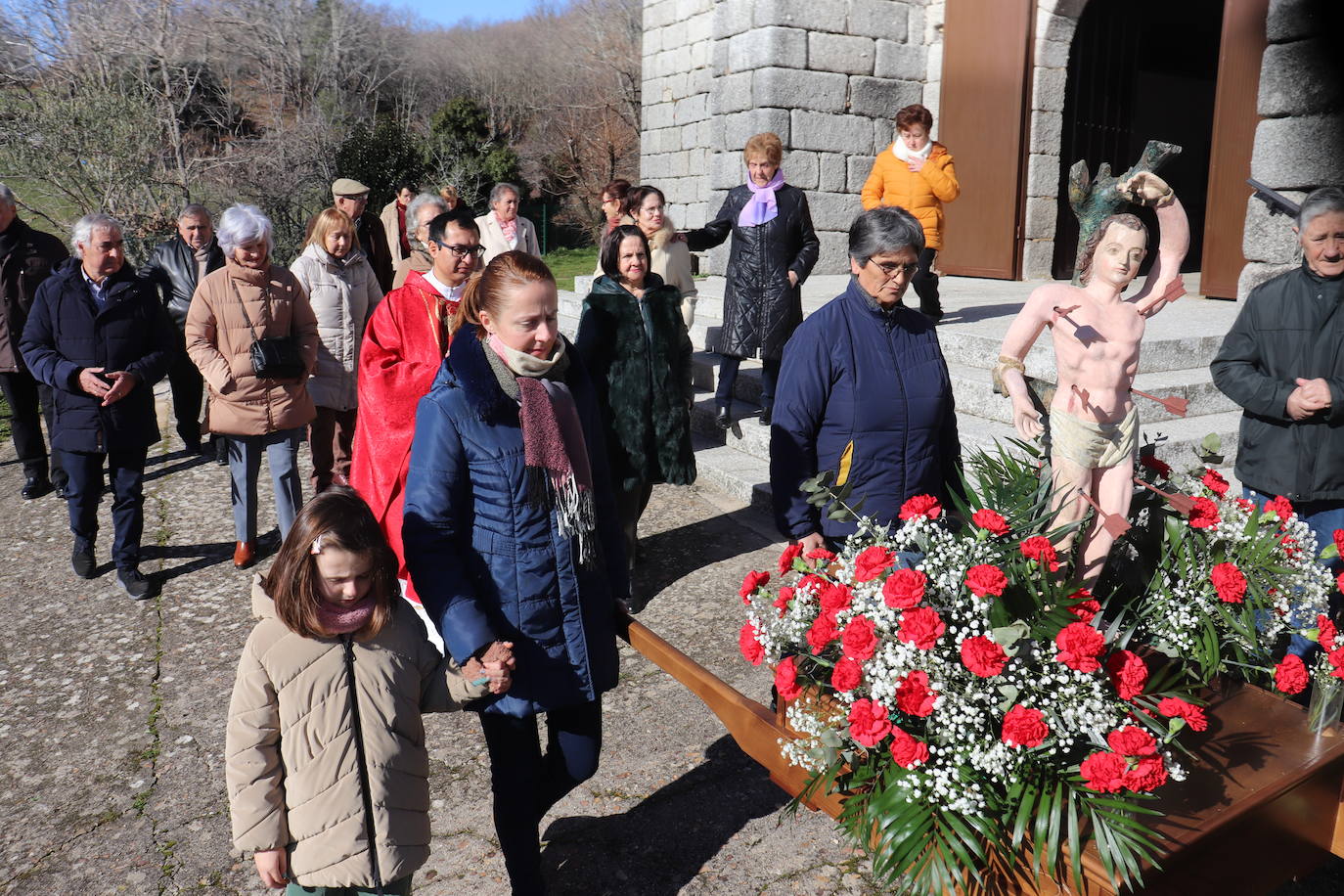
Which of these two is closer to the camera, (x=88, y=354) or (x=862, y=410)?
(x=862, y=410)

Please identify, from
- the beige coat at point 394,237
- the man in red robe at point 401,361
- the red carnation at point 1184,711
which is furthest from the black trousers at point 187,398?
the red carnation at point 1184,711

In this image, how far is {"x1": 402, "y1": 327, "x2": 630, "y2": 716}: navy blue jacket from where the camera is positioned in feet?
7.84

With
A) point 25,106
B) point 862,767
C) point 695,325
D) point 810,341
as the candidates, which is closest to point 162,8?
point 25,106

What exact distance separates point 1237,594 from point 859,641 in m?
0.88

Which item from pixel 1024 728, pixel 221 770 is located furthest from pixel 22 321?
pixel 1024 728

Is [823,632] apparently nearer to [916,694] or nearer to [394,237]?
[916,694]

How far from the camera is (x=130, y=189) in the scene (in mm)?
12273

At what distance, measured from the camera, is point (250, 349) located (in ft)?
16.6

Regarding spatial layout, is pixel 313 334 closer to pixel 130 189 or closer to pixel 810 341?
pixel 810 341

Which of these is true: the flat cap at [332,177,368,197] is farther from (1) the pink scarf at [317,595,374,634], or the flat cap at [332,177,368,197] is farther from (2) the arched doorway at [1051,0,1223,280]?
(2) the arched doorway at [1051,0,1223,280]

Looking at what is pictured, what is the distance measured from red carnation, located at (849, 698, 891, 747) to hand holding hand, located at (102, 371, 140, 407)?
441cm

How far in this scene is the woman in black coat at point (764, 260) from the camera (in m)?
6.26

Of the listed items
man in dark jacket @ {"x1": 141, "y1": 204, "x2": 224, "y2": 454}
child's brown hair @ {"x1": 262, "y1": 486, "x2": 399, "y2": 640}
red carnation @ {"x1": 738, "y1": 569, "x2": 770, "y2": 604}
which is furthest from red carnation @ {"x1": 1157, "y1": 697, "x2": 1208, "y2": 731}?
man in dark jacket @ {"x1": 141, "y1": 204, "x2": 224, "y2": 454}

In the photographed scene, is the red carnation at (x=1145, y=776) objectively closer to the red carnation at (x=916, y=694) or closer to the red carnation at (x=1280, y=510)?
the red carnation at (x=916, y=694)
